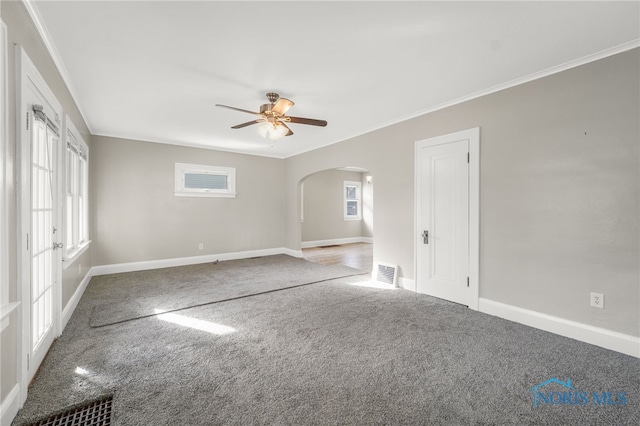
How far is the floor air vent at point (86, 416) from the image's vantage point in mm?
1609

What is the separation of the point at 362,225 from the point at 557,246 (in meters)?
7.37

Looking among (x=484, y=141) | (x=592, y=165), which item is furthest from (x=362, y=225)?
(x=592, y=165)

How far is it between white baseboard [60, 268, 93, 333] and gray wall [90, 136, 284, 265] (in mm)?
984

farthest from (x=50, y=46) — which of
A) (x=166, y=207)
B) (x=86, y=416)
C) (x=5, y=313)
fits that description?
(x=166, y=207)

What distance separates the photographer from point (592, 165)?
2.50 metres

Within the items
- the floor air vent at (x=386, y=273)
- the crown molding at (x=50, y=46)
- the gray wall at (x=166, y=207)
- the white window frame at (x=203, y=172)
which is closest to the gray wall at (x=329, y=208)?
the gray wall at (x=166, y=207)

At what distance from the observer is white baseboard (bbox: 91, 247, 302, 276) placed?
507 centimetres

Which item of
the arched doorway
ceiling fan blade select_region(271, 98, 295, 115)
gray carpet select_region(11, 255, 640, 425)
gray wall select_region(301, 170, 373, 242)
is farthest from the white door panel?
gray wall select_region(301, 170, 373, 242)

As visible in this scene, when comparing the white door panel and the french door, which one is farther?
the white door panel

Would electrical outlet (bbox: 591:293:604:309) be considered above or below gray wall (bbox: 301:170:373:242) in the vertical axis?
below

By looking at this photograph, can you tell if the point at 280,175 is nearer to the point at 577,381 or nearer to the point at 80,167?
the point at 80,167

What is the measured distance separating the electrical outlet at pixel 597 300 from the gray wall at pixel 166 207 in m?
5.87

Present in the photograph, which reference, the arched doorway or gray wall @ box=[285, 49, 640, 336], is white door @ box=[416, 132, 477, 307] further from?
the arched doorway

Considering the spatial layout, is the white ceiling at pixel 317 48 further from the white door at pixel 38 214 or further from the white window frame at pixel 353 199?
the white window frame at pixel 353 199
